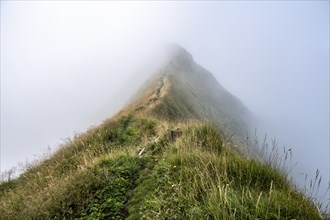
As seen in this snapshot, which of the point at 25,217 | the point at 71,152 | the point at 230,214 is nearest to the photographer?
the point at 230,214

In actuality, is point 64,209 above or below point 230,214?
above

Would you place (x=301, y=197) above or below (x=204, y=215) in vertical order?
below

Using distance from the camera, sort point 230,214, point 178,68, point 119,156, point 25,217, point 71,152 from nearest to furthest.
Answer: point 230,214
point 25,217
point 119,156
point 71,152
point 178,68

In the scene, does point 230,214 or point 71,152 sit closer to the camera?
point 230,214

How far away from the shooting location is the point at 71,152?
1513 cm

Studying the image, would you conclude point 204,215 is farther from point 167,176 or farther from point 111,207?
point 111,207

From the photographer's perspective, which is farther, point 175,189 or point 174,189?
point 174,189

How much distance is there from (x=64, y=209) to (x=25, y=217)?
806 mm

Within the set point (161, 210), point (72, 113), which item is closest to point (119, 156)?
point (161, 210)

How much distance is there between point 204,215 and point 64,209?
3.55m

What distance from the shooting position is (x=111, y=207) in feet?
24.7

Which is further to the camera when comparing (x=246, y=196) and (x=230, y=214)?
(x=246, y=196)

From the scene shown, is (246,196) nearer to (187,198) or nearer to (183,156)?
(187,198)

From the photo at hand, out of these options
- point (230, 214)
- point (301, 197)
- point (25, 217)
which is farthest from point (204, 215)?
point (25, 217)
